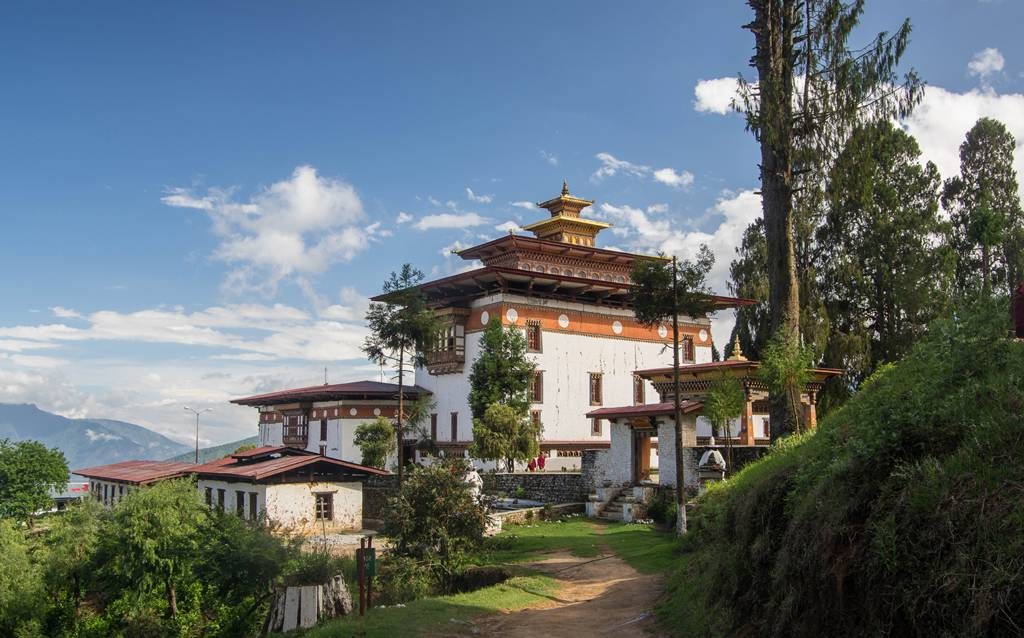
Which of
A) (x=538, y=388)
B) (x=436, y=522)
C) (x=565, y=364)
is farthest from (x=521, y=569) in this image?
(x=565, y=364)

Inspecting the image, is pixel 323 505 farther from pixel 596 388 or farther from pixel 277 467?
pixel 596 388

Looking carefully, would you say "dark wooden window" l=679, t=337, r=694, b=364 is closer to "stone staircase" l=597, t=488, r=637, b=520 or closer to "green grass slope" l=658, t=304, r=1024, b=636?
"stone staircase" l=597, t=488, r=637, b=520

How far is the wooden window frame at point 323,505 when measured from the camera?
28531 mm

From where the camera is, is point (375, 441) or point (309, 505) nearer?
point (309, 505)

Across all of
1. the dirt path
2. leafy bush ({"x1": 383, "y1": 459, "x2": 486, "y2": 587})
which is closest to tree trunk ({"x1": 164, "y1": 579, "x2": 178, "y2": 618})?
leafy bush ({"x1": 383, "y1": 459, "x2": 486, "y2": 587})

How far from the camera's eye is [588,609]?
13648 mm

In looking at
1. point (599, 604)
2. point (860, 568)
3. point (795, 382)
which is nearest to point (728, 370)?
point (795, 382)

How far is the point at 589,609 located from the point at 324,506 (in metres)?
17.1

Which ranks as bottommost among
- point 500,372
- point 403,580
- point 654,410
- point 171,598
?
point 171,598

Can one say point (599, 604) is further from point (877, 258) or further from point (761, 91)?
point (877, 258)

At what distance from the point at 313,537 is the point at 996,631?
959 inches

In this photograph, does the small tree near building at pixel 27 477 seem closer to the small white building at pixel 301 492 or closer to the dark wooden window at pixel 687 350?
the small white building at pixel 301 492

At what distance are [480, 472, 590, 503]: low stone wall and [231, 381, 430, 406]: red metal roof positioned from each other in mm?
10970

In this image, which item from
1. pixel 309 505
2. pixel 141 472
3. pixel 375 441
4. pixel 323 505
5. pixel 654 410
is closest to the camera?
pixel 654 410
